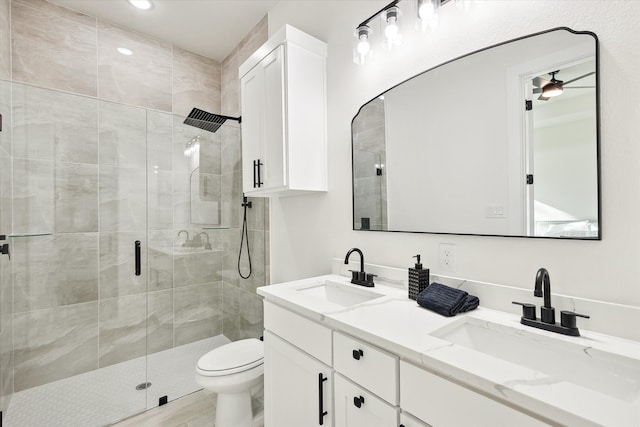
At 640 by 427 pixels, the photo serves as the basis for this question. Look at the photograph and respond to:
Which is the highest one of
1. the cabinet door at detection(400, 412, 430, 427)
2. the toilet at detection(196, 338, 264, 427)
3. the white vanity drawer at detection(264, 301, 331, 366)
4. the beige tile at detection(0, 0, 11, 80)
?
the beige tile at detection(0, 0, 11, 80)

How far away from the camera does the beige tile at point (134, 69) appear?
2449 mm

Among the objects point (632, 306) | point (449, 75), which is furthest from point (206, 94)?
point (632, 306)

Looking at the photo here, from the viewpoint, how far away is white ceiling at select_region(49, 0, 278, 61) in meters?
2.28

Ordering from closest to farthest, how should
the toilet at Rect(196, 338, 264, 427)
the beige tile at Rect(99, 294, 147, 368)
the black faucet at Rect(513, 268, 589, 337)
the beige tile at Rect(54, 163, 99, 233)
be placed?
the black faucet at Rect(513, 268, 589, 337), the toilet at Rect(196, 338, 264, 427), the beige tile at Rect(54, 163, 99, 233), the beige tile at Rect(99, 294, 147, 368)

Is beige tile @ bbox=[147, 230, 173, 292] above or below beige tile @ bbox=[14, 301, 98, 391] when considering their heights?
above

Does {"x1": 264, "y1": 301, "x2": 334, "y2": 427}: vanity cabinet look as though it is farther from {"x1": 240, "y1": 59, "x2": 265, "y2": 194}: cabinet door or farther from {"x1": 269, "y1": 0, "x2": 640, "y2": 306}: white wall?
{"x1": 240, "y1": 59, "x2": 265, "y2": 194}: cabinet door

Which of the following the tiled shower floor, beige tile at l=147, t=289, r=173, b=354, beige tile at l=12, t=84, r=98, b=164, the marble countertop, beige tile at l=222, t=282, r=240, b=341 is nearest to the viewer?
the marble countertop

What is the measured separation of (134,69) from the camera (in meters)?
2.58

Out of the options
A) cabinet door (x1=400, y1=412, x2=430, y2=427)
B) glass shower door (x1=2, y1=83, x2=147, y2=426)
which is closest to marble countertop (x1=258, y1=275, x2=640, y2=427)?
cabinet door (x1=400, y1=412, x2=430, y2=427)

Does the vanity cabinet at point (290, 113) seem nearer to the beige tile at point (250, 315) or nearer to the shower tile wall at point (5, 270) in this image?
the beige tile at point (250, 315)

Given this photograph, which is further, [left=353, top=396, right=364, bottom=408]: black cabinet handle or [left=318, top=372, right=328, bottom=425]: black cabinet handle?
[left=318, top=372, right=328, bottom=425]: black cabinet handle

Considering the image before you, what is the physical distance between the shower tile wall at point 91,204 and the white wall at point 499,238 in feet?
3.83

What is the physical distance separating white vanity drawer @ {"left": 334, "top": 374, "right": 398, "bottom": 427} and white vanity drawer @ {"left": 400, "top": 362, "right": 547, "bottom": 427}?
0.22ft

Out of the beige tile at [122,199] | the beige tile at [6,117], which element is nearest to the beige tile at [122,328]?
the beige tile at [122,199]
